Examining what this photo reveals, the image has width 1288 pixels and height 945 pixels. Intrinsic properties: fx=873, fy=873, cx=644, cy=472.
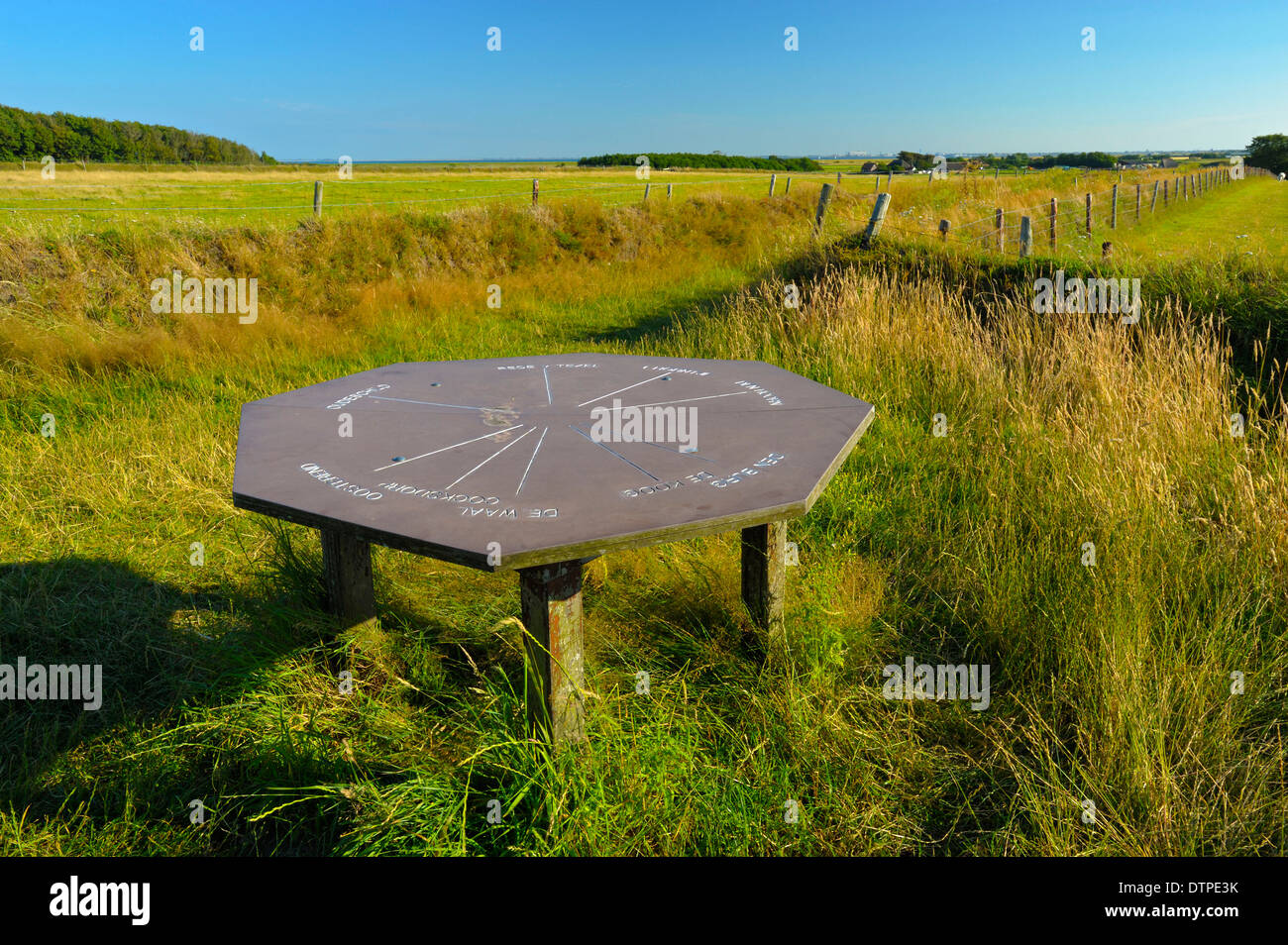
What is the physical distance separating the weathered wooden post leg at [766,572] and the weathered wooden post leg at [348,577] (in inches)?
64.1

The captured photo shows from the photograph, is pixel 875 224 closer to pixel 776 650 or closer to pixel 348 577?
pixel 776 650

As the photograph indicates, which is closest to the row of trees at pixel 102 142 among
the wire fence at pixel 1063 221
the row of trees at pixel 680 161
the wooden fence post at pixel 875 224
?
the row of trees at pixel 680 161

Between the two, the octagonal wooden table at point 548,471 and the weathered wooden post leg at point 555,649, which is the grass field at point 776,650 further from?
the octagonal wooden table at point 548,471

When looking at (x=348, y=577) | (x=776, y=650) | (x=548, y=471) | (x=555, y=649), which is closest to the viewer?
(x=555, y=649)

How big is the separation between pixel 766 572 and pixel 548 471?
1118mm

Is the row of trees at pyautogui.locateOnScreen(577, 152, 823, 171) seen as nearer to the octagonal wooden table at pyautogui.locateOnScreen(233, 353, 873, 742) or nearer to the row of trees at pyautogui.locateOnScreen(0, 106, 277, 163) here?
the row of trees at pyautogui.locateOnScreen(0, 106, 277, 163)

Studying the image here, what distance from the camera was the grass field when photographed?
2.75 m

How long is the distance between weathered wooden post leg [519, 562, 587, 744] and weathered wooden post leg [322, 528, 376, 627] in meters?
1.17

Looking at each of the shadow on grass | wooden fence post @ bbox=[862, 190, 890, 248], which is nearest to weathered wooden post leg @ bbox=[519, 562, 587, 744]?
the shadow on grass

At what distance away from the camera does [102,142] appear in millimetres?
77625

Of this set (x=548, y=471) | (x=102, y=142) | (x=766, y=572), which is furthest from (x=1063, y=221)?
(x=102, y=142)

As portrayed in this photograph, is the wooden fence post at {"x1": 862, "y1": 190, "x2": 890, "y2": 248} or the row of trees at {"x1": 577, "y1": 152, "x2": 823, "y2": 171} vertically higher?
the row of trees at {"x1": 577, "y1": 152, "x2": 823, "y2": 171}

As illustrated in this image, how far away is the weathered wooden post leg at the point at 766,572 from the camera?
11.9 ft

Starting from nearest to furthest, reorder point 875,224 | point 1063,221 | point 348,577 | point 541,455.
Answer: point 541,455
point 348,577
point 875,224
point 1063,221
